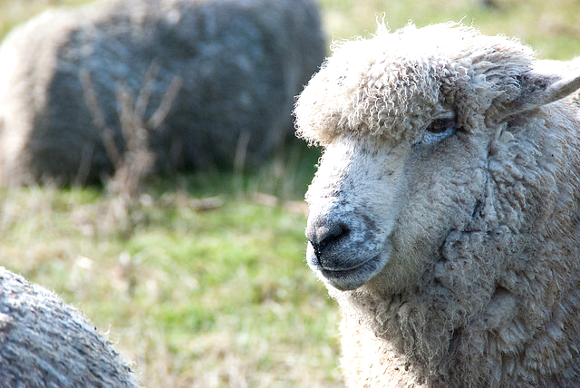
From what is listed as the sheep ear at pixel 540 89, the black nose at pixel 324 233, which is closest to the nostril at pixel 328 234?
the black nose at pixel 324 233

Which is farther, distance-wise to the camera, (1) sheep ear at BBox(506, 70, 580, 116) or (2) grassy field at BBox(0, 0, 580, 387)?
(2) grassy field at BBox(0, 0, 580, 387)

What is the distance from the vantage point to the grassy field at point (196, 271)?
446 centimetres

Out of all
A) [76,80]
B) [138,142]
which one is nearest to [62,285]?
[138,142]

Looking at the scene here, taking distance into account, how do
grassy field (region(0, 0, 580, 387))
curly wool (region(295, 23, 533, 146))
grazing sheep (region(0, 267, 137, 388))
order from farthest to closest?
grassy field (region(0, 0, 580, 387)), curly wool (region(295, 23, 533, 146)), grazing sheep (region(0, 267, 137, 388))

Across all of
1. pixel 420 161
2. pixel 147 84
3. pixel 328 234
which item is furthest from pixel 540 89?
pixel 147 84

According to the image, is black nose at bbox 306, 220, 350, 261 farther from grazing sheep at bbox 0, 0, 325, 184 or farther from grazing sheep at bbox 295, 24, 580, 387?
grazing sheep at bbox 0, 0, 325, 184

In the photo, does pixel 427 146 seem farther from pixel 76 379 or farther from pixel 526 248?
pixel 76 379

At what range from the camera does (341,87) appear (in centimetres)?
273

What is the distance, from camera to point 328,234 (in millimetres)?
2529

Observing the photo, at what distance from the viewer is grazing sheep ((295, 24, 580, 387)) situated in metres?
2.58

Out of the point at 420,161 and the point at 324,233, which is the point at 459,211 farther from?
the point at 324,233

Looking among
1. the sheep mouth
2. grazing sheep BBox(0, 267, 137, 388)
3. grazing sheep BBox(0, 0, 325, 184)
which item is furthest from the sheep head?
grazing sheep BBox(0, 0, 325, 184)

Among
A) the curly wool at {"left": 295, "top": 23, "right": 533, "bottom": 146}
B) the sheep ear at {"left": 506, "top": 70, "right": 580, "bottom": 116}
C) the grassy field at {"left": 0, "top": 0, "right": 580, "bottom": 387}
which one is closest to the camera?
the sheep ear at {"left": 506, "top": 70, "right": 580, "bottom": 116}

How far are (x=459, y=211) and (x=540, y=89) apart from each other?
20.8 inches
